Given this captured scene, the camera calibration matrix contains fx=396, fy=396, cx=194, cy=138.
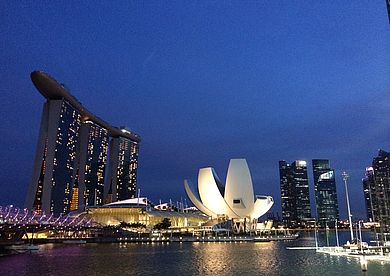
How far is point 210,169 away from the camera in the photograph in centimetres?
7412

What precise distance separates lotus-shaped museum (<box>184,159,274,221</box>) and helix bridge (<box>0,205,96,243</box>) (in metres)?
24.7

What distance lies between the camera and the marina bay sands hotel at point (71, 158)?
95.3 meters

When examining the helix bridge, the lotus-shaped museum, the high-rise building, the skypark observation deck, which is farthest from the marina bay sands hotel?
the high-rise building

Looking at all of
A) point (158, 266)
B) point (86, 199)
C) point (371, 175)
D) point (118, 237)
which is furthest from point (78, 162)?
point (158, 266)

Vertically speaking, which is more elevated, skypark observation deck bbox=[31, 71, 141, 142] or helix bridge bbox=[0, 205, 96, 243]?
skypark observation deck bbox=[31, 71, 141, 142]

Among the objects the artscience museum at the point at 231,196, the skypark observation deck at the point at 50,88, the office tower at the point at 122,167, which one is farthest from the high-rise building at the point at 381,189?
the office tower at the point at 122,167

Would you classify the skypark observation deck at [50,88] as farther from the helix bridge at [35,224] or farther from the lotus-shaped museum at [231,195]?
the lotus-shaped museum at [231,195]

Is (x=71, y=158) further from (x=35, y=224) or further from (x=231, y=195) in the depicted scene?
(x=231, y=195)

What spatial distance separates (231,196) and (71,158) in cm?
5217

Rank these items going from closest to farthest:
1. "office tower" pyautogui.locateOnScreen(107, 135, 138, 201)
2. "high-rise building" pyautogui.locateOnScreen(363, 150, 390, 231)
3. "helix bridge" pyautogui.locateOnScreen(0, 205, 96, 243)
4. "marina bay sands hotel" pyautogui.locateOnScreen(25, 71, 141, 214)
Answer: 1. "high-rise building" pyautogui.locateOnScreen(363, 150, 390, 231)
2. "helix bridge" pyautogui.locateOnScreen(0, 205, 96, 243)
3. "marina bay sands hotel" pyautogui.locateOnScreen(25, 71, 141, 214)
4. "office tower" pyautogui.locateOnScreen(107, 135, 138, 201)

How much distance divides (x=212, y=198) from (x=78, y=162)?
60.7 m

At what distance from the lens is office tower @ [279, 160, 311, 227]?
173625mm

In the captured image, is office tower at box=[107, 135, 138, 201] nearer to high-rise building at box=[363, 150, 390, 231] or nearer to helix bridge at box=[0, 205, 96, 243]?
helix bridge at box=[0, 205, 96, 243]

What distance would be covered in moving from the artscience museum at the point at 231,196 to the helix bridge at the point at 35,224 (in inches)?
973
